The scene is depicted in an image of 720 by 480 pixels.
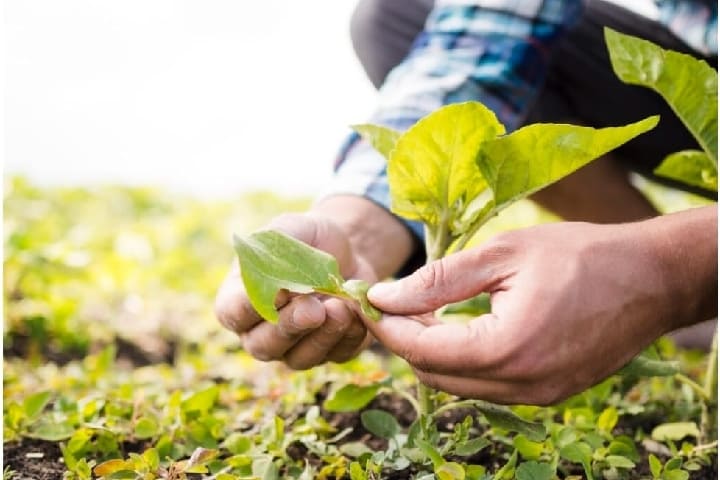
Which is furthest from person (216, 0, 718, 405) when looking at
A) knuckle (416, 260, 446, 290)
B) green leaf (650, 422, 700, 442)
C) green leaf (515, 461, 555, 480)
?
green leaf (650, 422, 700, 442)

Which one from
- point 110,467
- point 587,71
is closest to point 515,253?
point 110,467

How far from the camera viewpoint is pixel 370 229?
148 cm

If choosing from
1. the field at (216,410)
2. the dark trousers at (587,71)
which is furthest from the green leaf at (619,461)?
the dark trousers at (587,71)

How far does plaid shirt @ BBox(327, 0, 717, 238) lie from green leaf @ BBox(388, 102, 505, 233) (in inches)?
16.2

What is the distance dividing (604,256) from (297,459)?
0.52 metres

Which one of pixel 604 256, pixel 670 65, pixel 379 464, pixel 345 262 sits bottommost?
pixel 379 464

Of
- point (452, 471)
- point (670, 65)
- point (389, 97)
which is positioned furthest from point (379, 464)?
point (389, 97)

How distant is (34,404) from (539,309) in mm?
765

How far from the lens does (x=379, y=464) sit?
42.1 inches

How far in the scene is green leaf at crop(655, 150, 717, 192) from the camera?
49.6 inches

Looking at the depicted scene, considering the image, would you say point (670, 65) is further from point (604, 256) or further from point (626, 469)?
point (626, 469)

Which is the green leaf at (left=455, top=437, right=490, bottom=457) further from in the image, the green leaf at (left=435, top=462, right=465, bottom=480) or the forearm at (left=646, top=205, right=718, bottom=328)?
the forearm at (left=646, top=205, right=718, bottom=328)

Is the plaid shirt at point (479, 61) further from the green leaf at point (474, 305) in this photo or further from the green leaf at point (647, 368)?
the green leaf at point (647, 368)

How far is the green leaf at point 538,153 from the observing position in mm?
962
